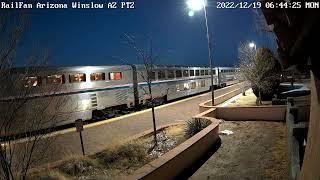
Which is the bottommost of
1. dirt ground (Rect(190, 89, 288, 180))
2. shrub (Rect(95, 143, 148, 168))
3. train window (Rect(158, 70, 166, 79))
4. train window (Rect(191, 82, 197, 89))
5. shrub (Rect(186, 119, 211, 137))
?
dirt ground (Rect(190, 89, 288, 180))

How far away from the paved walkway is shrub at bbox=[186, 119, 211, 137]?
9.24ft

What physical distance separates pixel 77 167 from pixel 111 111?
39.4 ft

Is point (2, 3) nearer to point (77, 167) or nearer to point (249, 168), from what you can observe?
point (77, 167)

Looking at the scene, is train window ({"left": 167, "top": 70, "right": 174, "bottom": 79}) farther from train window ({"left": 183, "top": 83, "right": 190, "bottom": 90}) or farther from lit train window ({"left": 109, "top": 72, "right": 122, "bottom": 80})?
lit train window ({"left": 109, "top": 72, "right": 122, "bottom": 80})

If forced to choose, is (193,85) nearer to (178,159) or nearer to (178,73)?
(178,73)

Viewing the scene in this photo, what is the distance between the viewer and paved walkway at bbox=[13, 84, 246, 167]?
12.6m

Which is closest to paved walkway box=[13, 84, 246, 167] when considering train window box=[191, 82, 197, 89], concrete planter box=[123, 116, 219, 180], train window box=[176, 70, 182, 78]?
concrete planter box=[123, 116, 219, 180]

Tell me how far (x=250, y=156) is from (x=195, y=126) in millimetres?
3553

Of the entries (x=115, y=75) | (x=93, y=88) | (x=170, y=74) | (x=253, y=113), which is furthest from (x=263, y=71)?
(x=93, y=88)

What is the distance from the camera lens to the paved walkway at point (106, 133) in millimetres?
12625

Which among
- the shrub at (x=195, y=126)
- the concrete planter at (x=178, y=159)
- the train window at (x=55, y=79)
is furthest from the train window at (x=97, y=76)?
the concrete planter at (x=178, y=159)

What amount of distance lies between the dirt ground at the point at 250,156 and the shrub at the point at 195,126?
886 mm

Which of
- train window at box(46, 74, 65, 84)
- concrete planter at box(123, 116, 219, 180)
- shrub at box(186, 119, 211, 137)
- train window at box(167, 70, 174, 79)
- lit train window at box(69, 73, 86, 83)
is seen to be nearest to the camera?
concrete planter at box(123, 116, 219, 180)

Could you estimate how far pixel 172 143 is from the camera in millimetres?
12789
